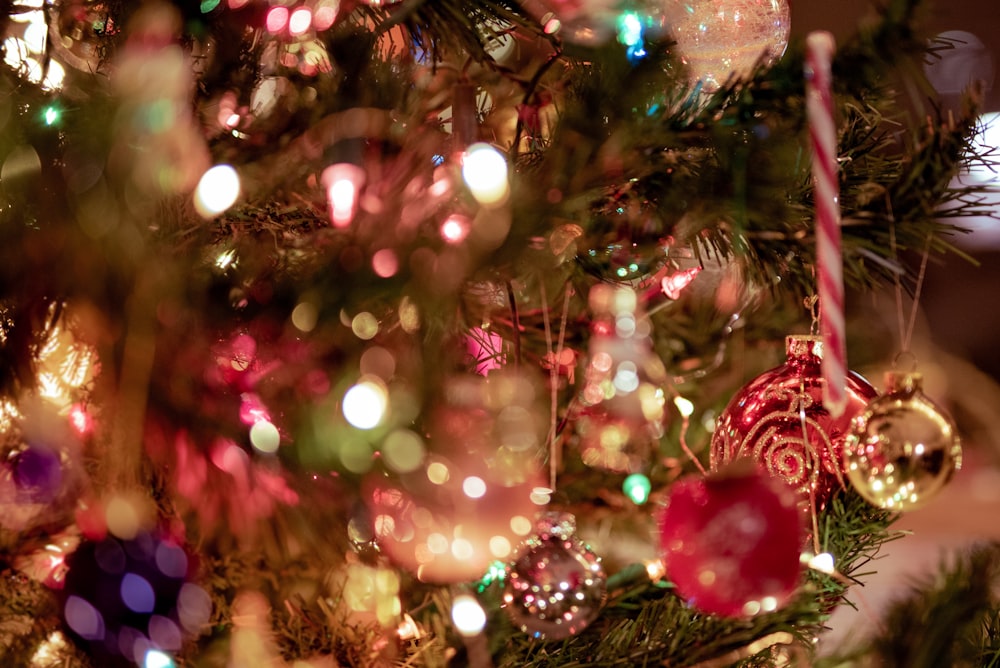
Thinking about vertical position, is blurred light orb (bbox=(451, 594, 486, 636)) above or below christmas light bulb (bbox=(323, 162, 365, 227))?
below

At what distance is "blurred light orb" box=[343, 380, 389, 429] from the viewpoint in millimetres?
501

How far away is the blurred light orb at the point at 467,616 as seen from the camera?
47 centimetres

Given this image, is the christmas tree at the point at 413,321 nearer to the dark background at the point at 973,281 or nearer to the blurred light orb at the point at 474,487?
the blurred light orb at the point at 474,487

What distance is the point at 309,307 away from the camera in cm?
46

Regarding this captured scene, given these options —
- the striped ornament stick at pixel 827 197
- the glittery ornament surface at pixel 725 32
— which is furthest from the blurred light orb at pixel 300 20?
the striped ornament stick at pixel 827 197

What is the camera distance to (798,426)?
52 centimetres

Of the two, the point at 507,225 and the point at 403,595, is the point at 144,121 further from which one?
the point at 403,595

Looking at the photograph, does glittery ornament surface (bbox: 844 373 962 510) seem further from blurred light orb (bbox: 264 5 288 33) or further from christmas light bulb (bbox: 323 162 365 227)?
blurred light orb (bbox: 264 5 288 33)

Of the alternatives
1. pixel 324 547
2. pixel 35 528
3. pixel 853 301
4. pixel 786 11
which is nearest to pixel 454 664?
pixel 324 547

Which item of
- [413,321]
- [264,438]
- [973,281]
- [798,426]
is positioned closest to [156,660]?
[264,438]

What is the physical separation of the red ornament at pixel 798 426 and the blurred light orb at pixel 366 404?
0.71 ft

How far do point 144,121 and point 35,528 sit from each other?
0.29 meters

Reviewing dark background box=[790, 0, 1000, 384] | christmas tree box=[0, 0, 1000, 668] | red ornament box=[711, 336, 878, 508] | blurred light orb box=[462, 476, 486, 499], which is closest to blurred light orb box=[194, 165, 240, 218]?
christmas tree box=[0, 0, 1000, 668]

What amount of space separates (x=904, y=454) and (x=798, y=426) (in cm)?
12
